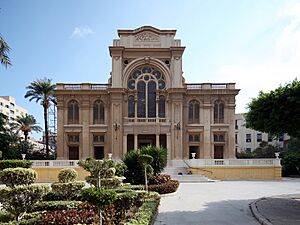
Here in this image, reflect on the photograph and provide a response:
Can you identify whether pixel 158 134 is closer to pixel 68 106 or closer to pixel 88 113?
pixel 88 113

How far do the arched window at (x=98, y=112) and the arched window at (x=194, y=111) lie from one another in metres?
10.2

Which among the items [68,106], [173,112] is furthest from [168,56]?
[68,106]

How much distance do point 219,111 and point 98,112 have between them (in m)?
14.0

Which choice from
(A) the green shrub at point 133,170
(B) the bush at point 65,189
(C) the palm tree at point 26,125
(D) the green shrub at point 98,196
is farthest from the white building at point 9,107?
(D) the green shrub at point 98,196

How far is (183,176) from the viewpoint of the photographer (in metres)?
30.9

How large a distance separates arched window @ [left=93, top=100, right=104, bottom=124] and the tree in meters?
28.1

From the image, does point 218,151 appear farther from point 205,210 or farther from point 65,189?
point 65,189

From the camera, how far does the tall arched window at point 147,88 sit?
40.5 m

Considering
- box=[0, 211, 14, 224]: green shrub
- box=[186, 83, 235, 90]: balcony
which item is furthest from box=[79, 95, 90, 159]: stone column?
box=[0, 211, 14, 224]: green shrub

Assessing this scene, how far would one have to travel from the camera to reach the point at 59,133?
1581 inches

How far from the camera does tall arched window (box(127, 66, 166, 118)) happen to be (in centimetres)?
4053

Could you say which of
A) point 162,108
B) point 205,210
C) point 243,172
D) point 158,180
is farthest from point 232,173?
point 205,210

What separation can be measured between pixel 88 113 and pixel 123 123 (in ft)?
14.4

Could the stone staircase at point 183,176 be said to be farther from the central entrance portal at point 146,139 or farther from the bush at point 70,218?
the bush at point 70,218
